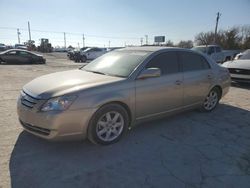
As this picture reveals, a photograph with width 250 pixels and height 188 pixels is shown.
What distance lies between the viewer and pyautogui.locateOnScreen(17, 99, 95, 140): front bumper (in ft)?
11.4

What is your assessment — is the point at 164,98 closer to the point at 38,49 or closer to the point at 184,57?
the point at 184,57

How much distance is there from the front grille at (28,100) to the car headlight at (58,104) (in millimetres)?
218

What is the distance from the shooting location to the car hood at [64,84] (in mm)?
3650

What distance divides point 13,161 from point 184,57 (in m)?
3.82

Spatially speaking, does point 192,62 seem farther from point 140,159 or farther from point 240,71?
point 240,71

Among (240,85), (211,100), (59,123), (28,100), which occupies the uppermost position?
(28,100)

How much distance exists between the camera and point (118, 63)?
4766 mm

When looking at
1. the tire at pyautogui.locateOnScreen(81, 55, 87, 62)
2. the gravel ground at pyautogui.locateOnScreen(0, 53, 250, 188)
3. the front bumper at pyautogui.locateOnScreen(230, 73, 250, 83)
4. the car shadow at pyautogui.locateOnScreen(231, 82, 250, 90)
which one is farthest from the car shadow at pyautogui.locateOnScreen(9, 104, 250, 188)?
the tire at pyautogui.locateOnScreen(81, 55, 87, 62)

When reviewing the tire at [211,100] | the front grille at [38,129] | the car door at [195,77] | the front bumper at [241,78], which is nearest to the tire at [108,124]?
the front grille at [38,129]

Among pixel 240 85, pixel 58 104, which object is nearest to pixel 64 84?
pixel 58 104

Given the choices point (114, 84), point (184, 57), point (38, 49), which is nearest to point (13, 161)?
point (114, 84)

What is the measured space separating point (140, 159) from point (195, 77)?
2594 mm

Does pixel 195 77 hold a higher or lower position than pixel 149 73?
lower

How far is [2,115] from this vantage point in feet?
17.7
